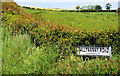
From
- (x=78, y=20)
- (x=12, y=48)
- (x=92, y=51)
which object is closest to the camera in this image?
(x=12, y=48)

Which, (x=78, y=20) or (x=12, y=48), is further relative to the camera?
(x=78, y=20)

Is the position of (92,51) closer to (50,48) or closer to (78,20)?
(50,48)

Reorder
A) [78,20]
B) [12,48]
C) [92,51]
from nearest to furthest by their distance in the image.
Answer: [12,48], [92,51], [78,20]

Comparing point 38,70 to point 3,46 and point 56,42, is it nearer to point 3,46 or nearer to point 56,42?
point 56,42

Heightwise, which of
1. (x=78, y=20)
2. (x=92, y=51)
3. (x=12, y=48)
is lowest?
(x=92, y=51)

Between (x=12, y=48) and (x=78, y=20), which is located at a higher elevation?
(x=78, y=20)

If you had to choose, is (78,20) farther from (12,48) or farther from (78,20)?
(12,48)

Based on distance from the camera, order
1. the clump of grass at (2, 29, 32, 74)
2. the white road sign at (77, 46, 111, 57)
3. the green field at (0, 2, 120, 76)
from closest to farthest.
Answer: the green field at (0, 2, 120, 76) → the clump of grass at (2, 29, 32, 74) → the white road sign at (77, 46, 111, 57)

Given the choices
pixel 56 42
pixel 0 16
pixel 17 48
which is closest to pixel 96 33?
pixel 56 42

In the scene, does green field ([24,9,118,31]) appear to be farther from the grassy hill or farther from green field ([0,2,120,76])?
green field ([0,2,120,76])

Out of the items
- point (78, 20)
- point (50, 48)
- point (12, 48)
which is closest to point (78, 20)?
point (78, 20)

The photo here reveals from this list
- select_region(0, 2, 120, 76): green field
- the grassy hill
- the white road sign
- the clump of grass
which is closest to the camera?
select_region(0, 2, 120, 76): green field

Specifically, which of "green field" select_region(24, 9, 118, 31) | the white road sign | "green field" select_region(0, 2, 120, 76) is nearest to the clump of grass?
"green field" select_region(0, 2, 120, 76)

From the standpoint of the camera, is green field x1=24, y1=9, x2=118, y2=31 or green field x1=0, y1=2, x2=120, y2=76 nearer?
green field x1=0, y1=2, x2=120, y2=76
